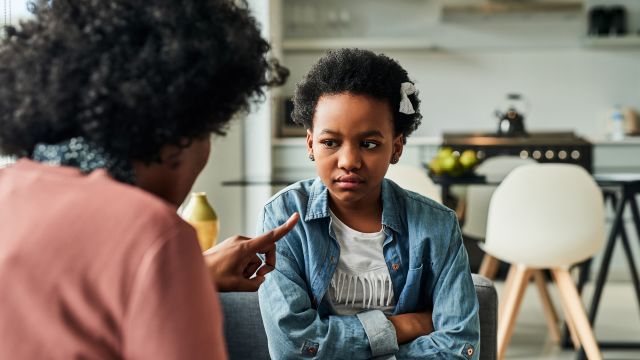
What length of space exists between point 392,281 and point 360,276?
6 centimetres

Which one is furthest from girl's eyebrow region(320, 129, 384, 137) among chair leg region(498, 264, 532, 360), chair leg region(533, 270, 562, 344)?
chair leg region(533, 270, 562, 344)

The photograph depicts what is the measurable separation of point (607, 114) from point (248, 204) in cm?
258

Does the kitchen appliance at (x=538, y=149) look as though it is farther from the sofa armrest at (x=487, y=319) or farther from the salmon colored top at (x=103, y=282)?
the salmon colored top at (x=103, y=282)

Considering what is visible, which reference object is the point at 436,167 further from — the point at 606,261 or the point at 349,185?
the point at 349,185

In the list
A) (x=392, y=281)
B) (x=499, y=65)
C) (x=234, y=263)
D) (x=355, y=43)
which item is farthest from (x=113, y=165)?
(x=499, y=65)

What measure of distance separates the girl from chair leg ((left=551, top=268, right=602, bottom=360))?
1.60 meters

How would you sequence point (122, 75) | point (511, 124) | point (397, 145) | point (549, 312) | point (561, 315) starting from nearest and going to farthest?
point (122, 75) < point (397, 145) < point (549, 312) < point (561, 315) < point (511, 124)

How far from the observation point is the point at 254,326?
5.68 feet

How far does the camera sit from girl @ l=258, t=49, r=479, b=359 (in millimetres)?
1502

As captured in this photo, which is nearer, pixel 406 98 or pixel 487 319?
pixel 406 98

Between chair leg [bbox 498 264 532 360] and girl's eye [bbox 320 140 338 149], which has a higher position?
girl's eye [bbox 320 140 338 149]

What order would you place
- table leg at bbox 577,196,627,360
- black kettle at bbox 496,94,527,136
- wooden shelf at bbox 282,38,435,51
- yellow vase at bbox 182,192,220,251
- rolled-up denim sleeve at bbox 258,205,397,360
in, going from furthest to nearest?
wooden shelf at bbox 282,38,435,51
black kettle at bbox 496,94,527,136
table leg at bbox 577,196,627,360
yellow vase at bbox 182,192,220,251
rolled-up denim sleeve at bbox 258,205,397,360

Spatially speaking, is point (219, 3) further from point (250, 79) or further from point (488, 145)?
point (488, 145)

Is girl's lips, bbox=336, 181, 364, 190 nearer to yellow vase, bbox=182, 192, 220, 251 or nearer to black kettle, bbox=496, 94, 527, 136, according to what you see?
yellow vase, bbox=182, 192, 220, 251
